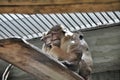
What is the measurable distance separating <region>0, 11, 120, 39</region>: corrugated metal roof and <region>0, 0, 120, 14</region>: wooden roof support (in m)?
2.40

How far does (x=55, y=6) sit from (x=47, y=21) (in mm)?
2634

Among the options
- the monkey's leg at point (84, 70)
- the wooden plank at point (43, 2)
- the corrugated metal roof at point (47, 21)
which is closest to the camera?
the wooden plank at point (43, 2)

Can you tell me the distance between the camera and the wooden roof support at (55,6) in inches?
89.4

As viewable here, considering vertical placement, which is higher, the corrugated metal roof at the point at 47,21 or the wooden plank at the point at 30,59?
the corrugated metal roof at the point at 47,21

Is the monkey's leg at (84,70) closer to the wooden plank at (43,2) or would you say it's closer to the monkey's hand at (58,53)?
the monkey's hand at (58,53)

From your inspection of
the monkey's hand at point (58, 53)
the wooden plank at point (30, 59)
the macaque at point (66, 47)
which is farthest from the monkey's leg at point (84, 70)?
the wooden plank at point (30, 59)

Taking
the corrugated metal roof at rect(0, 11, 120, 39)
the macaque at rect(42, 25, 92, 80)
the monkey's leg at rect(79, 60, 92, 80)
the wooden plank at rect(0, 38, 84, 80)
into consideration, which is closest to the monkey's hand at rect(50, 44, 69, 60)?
the macaque at rect(42, 25, 92, 80)

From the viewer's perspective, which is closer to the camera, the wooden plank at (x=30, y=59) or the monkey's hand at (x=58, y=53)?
the wooden plank at (x=30, y=59)

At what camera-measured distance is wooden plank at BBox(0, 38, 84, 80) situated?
1.97 m

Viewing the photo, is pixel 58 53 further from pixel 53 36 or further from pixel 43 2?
pixel 43 2

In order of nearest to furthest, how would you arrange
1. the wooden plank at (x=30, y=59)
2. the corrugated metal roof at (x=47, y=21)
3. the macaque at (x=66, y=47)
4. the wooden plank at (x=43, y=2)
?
1. the wooden plank at (x=30, y=59)
2. the wooden plank at (x=43, y=2)
3. the macaque at (x=66, y=47)
4. the corrugated metal roof at (x=47, y=21)

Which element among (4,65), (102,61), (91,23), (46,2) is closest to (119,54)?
(102,61)

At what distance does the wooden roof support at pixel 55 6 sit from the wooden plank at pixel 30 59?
0.37 meters

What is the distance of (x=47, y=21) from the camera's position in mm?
4934
